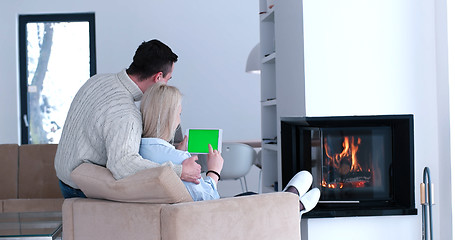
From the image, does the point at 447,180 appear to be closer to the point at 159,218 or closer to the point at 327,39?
the point at 327,39

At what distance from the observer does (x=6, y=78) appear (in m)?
7.79

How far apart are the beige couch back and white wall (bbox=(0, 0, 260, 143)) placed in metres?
2.89

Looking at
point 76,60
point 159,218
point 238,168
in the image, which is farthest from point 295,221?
point 76,60

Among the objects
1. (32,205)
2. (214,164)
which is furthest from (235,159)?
(214,164)

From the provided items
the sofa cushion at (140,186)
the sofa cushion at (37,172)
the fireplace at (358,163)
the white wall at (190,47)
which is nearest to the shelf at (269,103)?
the fireplace at (358,163)

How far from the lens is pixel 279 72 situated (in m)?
4.24

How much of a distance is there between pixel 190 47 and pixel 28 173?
3.30 meters

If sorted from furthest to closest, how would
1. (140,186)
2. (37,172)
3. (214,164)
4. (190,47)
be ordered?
(190,47), (37,172), (214,164), (140,186)

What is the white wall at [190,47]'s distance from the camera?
304 inches

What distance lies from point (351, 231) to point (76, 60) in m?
5.30

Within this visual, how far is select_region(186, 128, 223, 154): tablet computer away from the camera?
3.32m

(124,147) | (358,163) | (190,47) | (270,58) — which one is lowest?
(358,163)

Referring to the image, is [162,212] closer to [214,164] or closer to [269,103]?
[214,164]

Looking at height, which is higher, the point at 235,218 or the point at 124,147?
the point at 124,147
